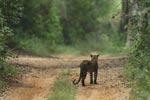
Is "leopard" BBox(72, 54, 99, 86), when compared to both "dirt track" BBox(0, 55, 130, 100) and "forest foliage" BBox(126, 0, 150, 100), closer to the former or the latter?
"dirt track" BBox(0, 55, 130, 100)

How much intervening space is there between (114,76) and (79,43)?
22649 millimetres

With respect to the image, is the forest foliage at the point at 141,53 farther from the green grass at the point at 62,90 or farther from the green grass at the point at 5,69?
the green grass at the point at 5,69

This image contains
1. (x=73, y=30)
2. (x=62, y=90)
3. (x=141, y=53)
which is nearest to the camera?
(x=62, y=90)

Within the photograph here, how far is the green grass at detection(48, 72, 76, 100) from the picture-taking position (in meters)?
13.3

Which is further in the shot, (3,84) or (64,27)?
(64,27)

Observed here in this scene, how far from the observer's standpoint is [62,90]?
14297 mm

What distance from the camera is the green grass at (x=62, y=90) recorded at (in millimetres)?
13274

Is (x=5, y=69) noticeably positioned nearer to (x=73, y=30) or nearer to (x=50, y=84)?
(x=50, y=84)

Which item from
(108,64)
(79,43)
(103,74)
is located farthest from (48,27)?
(103,74)

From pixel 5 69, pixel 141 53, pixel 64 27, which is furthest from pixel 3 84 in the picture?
pixel 64 27

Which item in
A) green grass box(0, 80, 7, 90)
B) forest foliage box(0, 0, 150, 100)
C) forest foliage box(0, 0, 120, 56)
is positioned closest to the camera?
green grass box(0, 80, 7, 90)

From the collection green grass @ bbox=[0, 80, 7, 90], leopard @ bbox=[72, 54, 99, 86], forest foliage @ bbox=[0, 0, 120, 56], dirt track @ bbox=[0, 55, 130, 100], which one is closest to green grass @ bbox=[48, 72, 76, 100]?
dirt track @ bbox=[0, 55, 130, 100]

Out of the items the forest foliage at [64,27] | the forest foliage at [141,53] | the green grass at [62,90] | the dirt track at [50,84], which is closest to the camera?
the green grass at [62,90]

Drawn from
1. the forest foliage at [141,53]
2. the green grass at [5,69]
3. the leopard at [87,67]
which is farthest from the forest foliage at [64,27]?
the leopard at [87,67]
